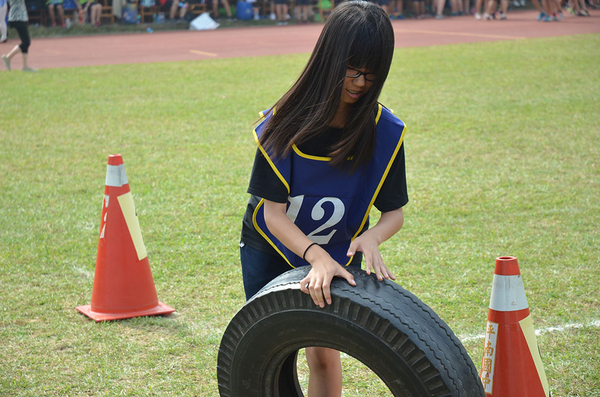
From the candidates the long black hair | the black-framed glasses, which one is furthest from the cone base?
the black-framed glasses

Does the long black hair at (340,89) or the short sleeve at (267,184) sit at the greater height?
the long black hair at (340,89)

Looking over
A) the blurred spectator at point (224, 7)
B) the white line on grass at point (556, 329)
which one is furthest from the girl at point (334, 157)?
the blurred spectator at point (224, 7)

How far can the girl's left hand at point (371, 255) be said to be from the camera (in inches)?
82.0

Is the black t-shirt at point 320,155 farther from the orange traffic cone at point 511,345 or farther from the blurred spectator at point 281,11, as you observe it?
the blurred spectator at point 281,11

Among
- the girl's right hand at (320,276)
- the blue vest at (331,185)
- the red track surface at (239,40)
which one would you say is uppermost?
the blue vest at (331,185)

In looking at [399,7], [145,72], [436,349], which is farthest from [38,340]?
[399,7]

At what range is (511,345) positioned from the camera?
2357mm

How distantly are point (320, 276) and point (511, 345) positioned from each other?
791mm

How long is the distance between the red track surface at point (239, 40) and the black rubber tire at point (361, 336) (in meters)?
14.2

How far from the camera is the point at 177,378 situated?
3.06 m

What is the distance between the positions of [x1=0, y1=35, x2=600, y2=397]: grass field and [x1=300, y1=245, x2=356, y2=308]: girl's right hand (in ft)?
3.59

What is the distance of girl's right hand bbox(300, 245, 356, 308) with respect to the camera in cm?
202

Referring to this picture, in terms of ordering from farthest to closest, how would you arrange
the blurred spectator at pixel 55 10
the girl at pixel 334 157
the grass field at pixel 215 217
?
1. the blurred spectator at pixel 55 10
2. the grass field at pixel 215 217
3. the girl at pixel 334 157

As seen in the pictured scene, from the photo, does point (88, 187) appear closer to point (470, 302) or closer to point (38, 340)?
point (38, 340)
